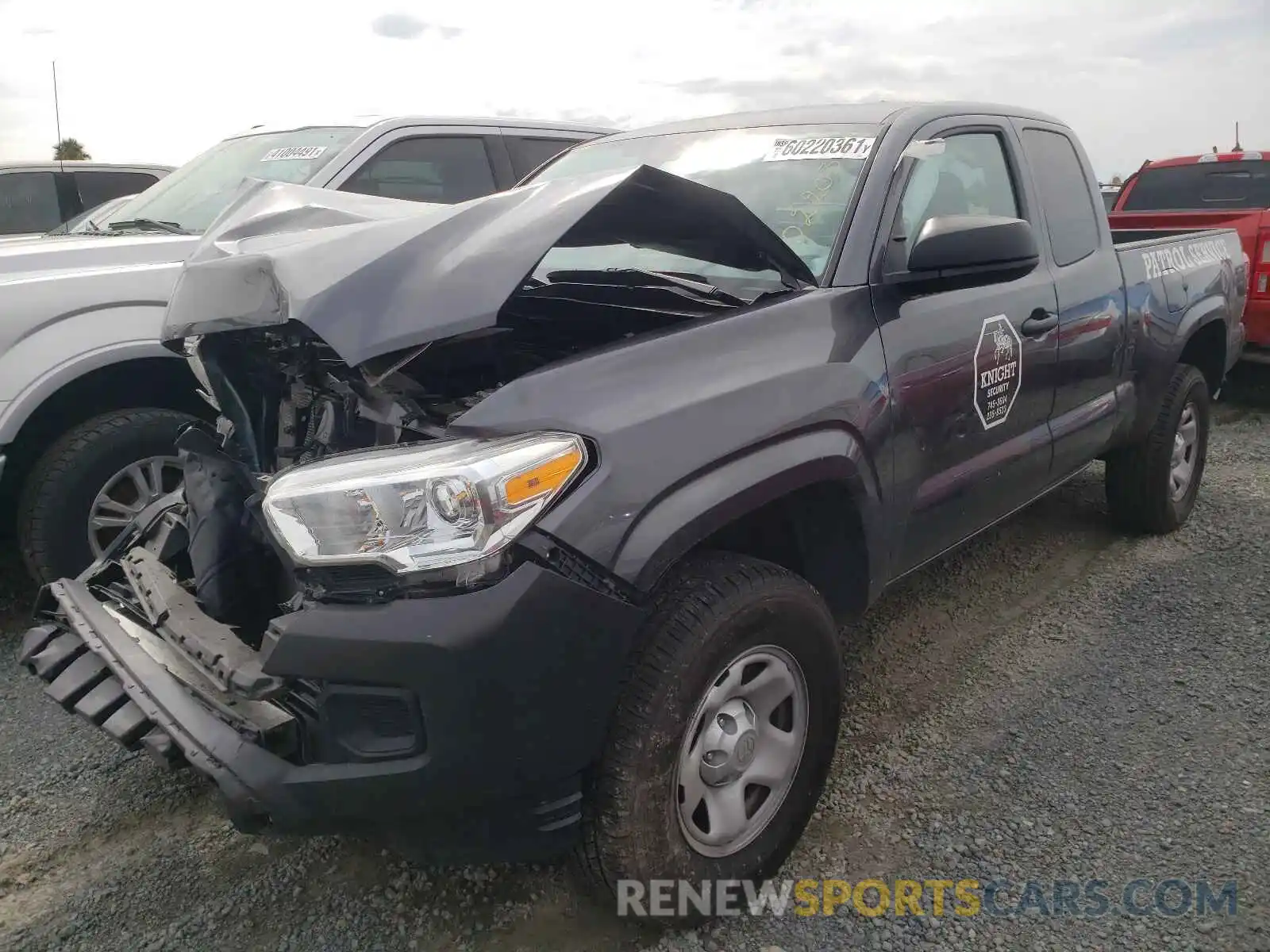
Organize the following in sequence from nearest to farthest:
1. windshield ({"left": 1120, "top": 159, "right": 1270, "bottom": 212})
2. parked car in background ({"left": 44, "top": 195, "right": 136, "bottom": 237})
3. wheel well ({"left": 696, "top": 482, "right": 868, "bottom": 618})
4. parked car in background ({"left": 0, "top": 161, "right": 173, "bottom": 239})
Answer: wheel well ({"left": 696, "top": 482, "right": 868, "bottom": 618}) → parked car in background ({"left": 44, "top": 195, "right": 136, "bottom": 237}) → parked car in background ({"left": 0, "top": 161, "right": 173, "bottom": 239}) → windshield ({"left": 1120, "top": 159, "right": 1270, "bottom": 212})

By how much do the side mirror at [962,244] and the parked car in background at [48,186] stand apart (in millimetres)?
6382

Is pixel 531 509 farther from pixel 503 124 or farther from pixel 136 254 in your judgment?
pixel 503 124

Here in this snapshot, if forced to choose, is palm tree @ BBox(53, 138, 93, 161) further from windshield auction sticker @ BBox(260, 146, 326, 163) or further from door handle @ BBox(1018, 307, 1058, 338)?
door handle @ BBox(1018, 307, 1058, 338)

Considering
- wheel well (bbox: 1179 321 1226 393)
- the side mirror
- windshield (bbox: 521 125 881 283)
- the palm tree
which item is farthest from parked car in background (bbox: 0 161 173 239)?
wheel well (bbox: 1179 321 1226 393)

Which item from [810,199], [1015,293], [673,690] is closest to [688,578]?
[673,690]

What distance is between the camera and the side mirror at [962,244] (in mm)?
2445

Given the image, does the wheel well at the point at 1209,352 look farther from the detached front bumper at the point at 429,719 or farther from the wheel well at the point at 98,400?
the wheel well at the point at 98,400

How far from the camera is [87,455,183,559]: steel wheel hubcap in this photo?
3441mm

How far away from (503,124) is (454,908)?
3996 mm

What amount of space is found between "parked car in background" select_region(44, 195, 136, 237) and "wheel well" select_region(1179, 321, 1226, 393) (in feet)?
16.7

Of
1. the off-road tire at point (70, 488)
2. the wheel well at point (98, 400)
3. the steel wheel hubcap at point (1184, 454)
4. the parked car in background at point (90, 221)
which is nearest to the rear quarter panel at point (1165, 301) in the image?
the steel wheel hubcap at point (1184, 454)

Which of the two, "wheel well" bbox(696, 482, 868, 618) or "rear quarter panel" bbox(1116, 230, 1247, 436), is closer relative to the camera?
"wheel well" bbox(696, 482, 868, 618)

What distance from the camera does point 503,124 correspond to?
5.01m

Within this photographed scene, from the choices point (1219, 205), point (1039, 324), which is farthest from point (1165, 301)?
point (1219, 205)
